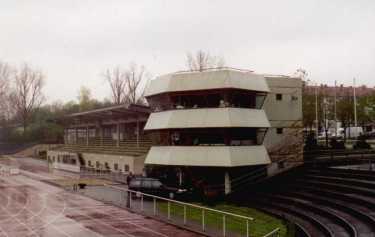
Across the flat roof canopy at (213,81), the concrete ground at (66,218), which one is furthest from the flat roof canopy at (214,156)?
the concrete ground at (66,218)

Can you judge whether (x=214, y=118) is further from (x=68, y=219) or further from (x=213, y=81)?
(x=68, y=219)

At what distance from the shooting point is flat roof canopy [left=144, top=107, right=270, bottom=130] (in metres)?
31.7

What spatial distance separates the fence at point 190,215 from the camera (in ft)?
69.4

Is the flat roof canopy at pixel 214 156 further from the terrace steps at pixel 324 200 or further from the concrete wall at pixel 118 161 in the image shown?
the concrete wall at pixel 118 161

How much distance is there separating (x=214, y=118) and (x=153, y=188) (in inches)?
252

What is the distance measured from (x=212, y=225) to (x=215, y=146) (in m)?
9.56

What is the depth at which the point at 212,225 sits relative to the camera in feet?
75.5

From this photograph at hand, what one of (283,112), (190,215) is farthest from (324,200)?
(283,112)

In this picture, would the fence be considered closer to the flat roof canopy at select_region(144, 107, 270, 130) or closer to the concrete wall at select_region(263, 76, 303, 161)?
the flat roof canopy at select_region(144, 107, 270, 130)

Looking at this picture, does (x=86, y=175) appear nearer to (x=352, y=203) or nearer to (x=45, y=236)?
(x=45, y=236)

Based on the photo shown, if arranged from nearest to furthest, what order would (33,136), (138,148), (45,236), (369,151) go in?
(45,236), (369,151), (138,148), (33,136)

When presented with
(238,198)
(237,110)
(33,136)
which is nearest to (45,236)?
(238,198)

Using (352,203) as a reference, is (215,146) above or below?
above

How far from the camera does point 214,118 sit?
32.0 meters
